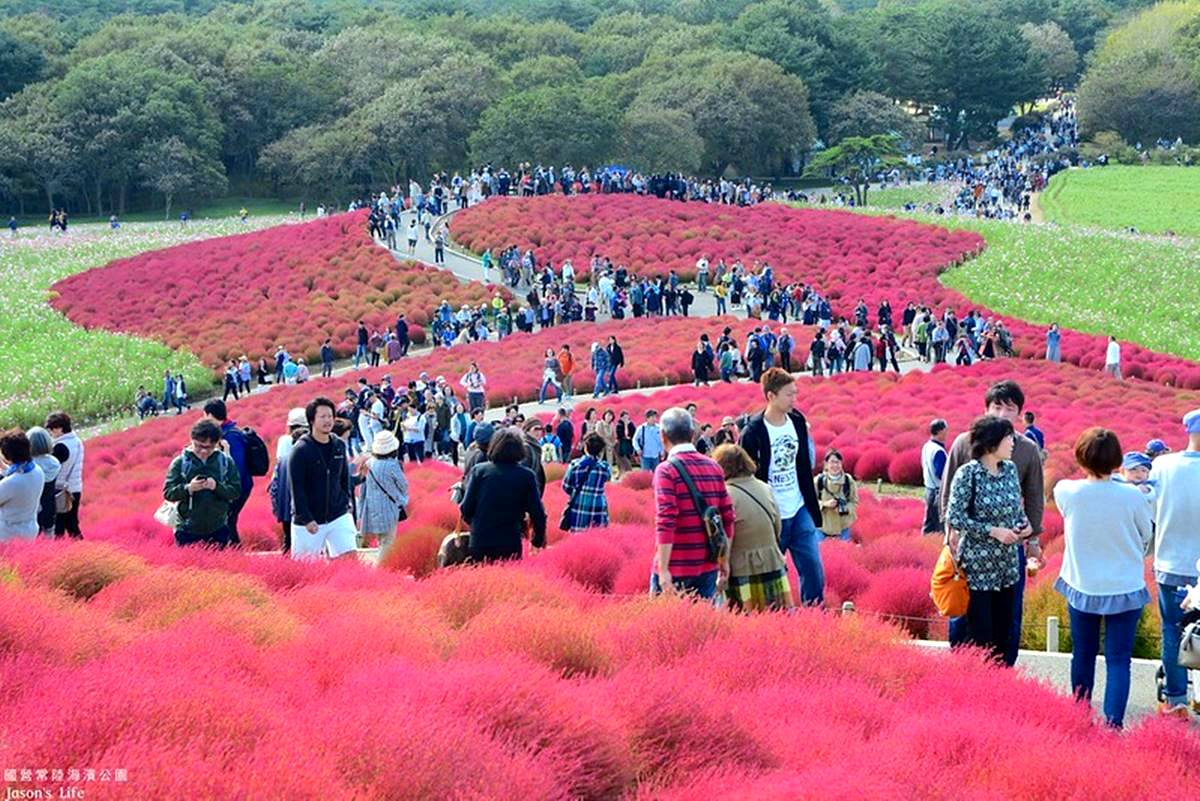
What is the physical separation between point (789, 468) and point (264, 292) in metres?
45.9

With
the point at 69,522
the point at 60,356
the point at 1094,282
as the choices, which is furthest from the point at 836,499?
the point at 1094,282

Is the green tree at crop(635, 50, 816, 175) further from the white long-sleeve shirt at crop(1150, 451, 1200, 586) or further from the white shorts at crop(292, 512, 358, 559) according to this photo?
the white long-sleeve shirt at crop(1150, 451, 1200, 586)

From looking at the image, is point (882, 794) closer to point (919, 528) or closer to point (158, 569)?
point (158, 569)

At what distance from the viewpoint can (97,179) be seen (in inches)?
3445

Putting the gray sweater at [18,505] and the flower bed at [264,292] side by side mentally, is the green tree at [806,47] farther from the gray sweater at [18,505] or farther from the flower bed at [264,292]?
the gray sweater at [18,505]

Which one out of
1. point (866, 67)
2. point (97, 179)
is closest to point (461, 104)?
point (97, 179)

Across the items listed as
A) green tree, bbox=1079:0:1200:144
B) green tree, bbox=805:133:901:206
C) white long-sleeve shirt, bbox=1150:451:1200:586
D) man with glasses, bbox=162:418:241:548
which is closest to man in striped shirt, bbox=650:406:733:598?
white long-sleeve shirt, bbox=1150:451:1200:586

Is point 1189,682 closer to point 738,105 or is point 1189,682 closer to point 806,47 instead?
point 738,105

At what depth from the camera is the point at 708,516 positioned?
8578 mm

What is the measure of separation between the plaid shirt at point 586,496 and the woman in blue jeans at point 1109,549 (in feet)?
20.3

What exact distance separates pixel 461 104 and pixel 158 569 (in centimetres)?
8504

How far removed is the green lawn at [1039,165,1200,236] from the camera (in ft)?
231

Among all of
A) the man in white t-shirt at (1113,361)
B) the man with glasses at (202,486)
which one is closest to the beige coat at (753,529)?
the man with glasses at (202,486)

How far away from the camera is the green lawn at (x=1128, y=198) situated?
231 ft
